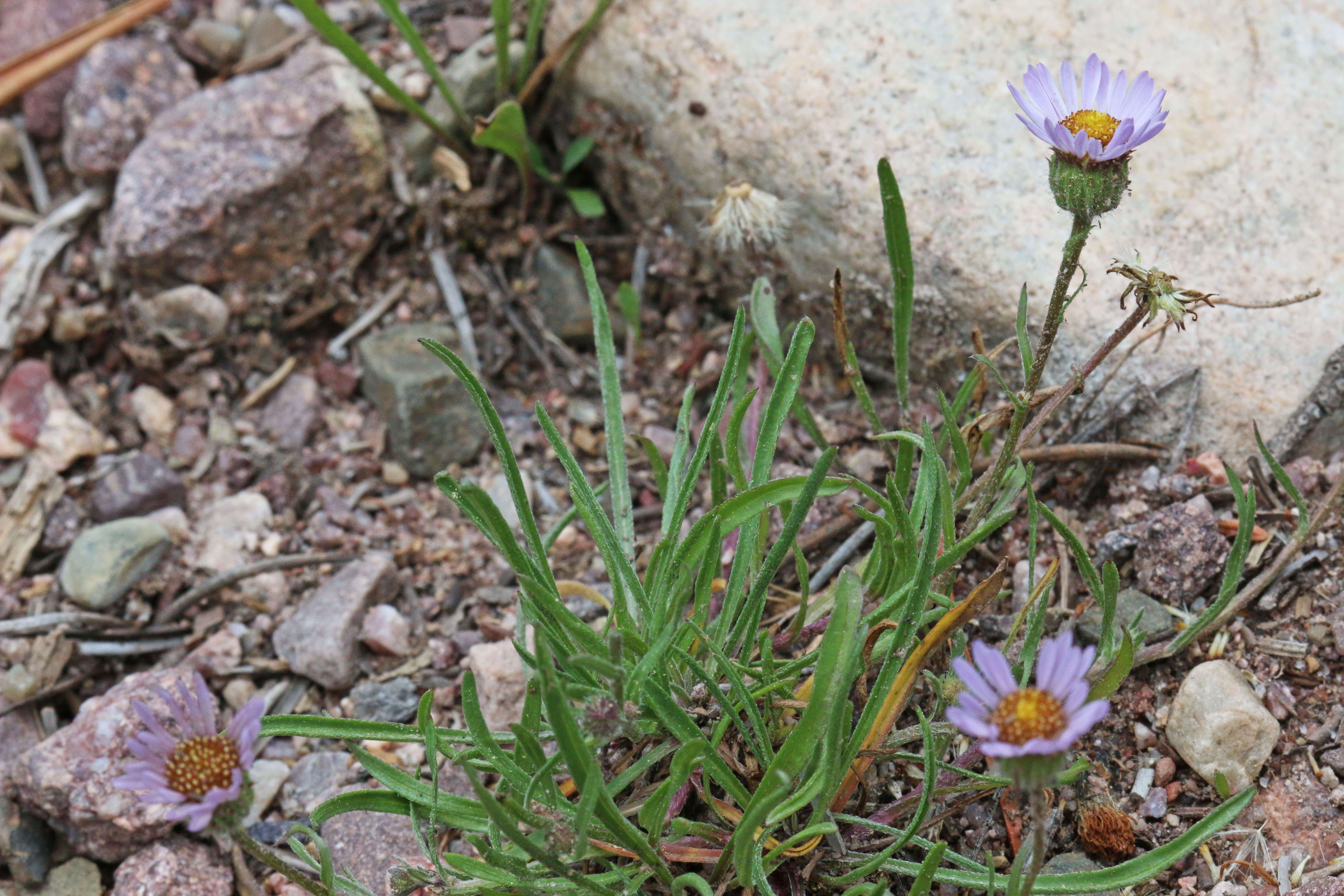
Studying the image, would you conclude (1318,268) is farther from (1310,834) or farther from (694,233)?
(694,233)

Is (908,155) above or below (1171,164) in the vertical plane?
below

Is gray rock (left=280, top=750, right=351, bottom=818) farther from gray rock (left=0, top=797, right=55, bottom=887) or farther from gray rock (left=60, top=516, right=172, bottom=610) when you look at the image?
gray rock (left=60, top=516, right=172, bottom=610)

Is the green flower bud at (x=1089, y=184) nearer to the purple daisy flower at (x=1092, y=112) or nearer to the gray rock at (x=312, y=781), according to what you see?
the purple daisy flower at (x=1092, y=112)

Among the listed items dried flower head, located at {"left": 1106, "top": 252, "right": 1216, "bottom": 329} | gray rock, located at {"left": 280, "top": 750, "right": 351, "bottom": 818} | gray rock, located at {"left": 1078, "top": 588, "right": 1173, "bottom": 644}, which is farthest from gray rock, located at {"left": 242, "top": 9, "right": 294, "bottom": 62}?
gray rock, located at {"left": 1078, "top": 588, "right": 1173, "bottom": 644}

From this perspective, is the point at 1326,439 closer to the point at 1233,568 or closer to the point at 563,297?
the point at 1233,568

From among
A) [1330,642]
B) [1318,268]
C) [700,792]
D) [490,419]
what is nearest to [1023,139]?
[1318,268]

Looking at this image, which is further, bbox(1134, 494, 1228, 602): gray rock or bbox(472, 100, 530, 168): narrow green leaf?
bbox(472, 100, 530, 168): narrow green leaf

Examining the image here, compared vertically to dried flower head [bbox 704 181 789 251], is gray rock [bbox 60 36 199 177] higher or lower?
lower
